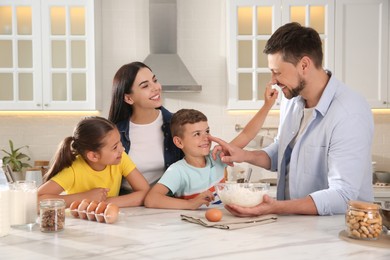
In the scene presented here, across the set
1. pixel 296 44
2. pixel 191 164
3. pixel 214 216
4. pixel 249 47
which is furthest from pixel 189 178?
pixel 249 47

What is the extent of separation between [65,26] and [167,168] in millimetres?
2550

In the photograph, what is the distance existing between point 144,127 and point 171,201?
626mm

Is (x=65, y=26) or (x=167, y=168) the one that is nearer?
(x=167, y=168)

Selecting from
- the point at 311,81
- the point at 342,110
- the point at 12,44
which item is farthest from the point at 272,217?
the point at 12,44

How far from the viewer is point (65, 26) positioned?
4746mm

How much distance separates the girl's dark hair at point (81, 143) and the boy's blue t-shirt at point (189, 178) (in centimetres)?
36

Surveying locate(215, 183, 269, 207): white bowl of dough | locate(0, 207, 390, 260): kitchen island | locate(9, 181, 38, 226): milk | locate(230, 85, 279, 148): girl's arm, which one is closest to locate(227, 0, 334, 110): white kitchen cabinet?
locate(230, 85, 279, 148): girl's arm

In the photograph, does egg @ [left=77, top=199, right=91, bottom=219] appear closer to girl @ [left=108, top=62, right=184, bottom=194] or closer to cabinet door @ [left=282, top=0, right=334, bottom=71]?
girl @ [left=108, top=62, right=184, bottom=194]

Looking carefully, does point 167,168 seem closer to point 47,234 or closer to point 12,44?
point 47,234

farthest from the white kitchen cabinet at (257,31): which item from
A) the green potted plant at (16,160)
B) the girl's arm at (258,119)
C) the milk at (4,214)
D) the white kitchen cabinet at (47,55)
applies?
the milk at (4,214)

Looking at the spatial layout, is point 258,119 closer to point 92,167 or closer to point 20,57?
point 92,167

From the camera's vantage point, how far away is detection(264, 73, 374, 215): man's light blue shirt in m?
2.16

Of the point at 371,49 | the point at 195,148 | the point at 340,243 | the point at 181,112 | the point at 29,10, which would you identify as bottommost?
the point at 340,243

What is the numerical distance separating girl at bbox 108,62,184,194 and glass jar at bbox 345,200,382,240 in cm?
123
